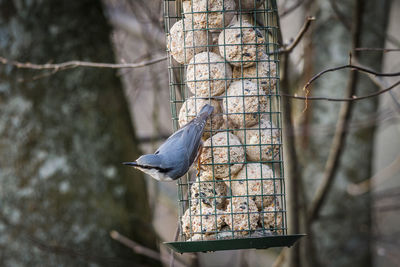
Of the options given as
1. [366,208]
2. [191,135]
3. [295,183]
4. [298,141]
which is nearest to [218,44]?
[191,135]

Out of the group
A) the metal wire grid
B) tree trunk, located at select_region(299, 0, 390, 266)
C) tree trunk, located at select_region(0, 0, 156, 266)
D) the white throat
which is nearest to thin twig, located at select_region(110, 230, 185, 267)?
tree trunk, located at select_region(0, 0, 156, 266)

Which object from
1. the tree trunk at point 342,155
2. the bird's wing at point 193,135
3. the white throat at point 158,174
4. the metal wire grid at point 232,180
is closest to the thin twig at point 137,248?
the metal wire grid at point 232,180

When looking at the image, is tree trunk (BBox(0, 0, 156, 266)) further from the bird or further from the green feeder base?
the green feeder base

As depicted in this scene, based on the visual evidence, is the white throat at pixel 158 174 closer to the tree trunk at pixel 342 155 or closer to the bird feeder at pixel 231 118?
the bird feeder at pixel 231 118

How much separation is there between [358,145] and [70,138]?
9.63 ft

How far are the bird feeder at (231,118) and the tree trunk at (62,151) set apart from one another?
170 centimetres

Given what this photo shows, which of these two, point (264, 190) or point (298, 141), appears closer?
point (264, 190)

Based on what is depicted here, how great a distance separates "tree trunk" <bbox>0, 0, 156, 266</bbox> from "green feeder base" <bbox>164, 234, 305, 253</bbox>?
2.01 m

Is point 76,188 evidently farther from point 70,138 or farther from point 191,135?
point 191,135

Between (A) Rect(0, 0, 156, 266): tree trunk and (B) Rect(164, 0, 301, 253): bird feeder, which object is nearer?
(B) Rect(164, 0, 301, 253): bird feeder

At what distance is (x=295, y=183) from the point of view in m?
3.96

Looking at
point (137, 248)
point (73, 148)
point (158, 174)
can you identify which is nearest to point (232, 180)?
point (158, 174)

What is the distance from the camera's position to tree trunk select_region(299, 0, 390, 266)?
5625 millimetres

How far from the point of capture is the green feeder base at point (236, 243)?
8.76 feet
